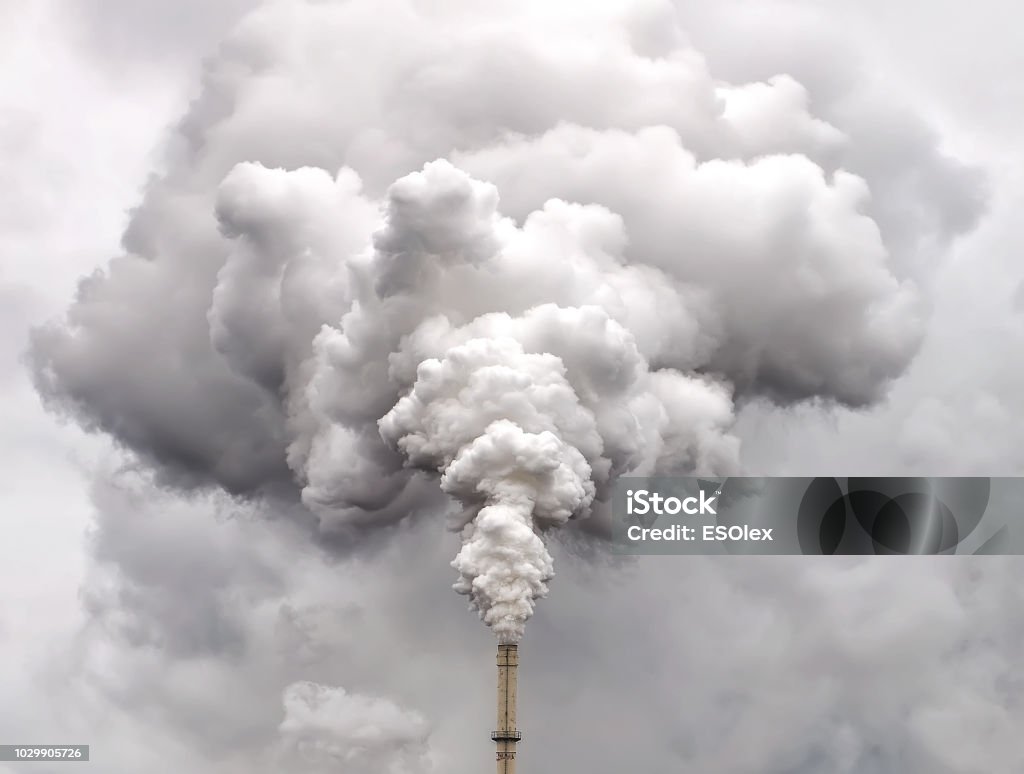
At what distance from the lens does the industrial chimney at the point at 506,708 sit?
412 ft

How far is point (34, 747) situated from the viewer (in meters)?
173

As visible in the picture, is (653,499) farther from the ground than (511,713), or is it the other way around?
(653,499)

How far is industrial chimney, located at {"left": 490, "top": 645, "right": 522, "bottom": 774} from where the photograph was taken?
12550cm

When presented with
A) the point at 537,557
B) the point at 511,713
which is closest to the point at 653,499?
the point at 537,557

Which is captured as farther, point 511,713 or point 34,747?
point 34,747

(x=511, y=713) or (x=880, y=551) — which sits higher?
(x=880, y=551)

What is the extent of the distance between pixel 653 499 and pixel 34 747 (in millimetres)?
79104

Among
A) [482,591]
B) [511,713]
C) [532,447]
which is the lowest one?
[511,713]

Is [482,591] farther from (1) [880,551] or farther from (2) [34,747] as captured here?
(2) [34,747]

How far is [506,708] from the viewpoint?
12644 cm

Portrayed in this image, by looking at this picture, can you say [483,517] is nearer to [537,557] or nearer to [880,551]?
[537,557]

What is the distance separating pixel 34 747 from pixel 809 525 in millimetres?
89190

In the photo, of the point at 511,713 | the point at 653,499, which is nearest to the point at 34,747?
the point at 511,713

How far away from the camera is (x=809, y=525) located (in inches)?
4924
